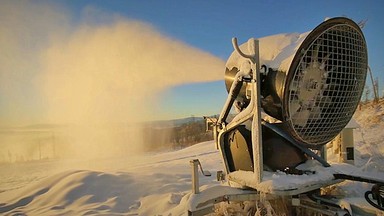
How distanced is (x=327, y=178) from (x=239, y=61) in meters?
1.59

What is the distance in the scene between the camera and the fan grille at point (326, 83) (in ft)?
9.33

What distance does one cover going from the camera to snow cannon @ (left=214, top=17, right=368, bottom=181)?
110 inches

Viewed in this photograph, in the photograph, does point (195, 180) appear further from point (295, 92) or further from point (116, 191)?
point (116, 191)

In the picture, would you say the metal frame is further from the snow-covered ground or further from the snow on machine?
the snow-covered ground

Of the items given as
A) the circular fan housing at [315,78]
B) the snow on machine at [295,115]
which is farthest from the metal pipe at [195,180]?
the circular fan housing at [315,78]

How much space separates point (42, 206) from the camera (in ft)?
18.2

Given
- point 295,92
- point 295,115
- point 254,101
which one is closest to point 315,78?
point 295,92

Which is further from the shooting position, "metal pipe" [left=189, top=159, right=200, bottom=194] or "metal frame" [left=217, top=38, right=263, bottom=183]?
"metal pipe" [left=189, top=159, right=200, bottom=194]

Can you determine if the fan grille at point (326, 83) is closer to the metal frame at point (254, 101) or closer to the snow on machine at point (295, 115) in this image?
the snow on machine at point (295, 115)

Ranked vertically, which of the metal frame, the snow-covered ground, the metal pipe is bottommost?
the snow-covered ground

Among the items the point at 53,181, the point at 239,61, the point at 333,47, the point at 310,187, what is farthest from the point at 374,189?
the point at 53,181

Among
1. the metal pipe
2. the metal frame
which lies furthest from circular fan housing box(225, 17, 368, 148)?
the metal pipe

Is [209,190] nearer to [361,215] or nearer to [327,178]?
[327,178]

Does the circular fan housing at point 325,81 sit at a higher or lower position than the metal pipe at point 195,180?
higher
